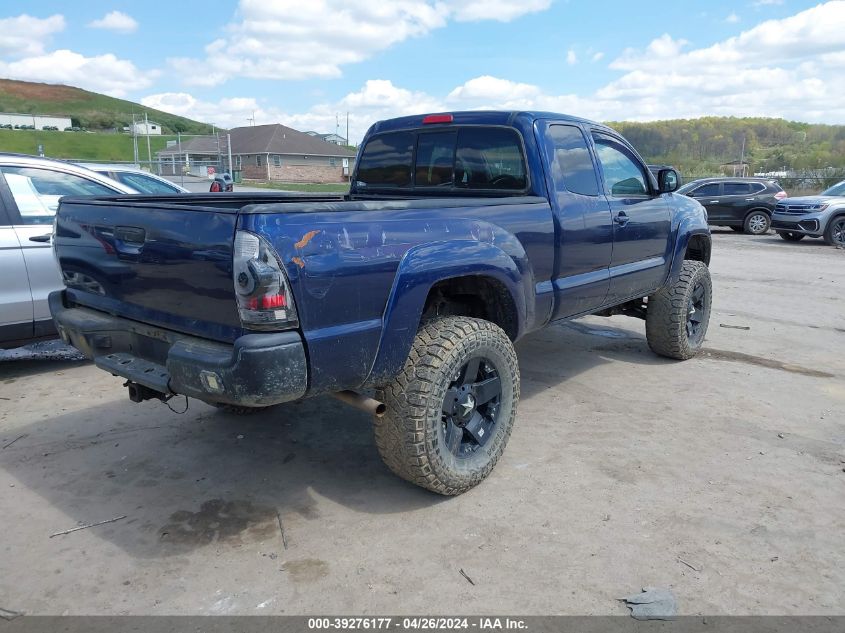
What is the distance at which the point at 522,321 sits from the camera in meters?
3.73

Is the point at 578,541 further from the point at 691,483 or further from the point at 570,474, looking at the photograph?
the point at 691,483

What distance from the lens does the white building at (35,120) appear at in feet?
288

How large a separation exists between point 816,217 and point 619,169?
13342 millimetres

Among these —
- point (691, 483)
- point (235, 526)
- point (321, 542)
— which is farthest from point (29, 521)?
point (691, 483)

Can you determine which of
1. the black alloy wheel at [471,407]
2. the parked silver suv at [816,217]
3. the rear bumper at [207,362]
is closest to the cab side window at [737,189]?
the parked silver suv at [816,217]

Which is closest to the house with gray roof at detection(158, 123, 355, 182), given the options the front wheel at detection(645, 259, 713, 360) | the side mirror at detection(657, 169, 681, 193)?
the front wheel at detection(645, 259, 713, 360)

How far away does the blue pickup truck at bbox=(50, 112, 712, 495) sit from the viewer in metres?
2.58

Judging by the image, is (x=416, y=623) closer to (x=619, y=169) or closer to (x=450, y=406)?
(x=450, y=406)

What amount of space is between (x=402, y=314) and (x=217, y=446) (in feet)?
5.88

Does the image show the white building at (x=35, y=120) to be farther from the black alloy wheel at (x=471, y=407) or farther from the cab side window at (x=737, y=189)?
the black alloy wheel at (x=471, y=407)

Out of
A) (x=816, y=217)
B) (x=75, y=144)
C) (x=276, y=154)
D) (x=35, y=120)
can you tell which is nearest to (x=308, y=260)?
(x=816, y=217)

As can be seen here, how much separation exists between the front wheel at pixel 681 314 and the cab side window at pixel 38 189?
501 centimetres

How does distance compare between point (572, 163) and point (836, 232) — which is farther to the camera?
point (836, 232)

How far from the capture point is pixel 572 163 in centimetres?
438
